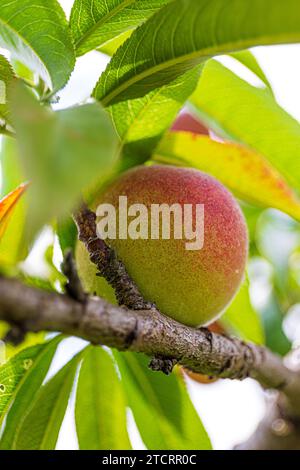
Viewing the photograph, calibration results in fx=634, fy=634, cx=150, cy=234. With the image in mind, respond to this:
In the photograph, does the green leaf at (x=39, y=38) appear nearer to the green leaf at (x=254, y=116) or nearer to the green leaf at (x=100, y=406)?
the green leaf at (x=254, y=116)

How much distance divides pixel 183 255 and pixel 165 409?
0.46m

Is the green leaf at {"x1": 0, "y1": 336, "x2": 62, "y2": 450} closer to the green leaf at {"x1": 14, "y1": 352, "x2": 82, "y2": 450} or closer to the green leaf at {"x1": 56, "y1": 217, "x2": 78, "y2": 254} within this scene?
the green leaf at {"x1": 14, "y1": 352, "x2": 82, "y2": 450}

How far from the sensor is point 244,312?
1522 mm

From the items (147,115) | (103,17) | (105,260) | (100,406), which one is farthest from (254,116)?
(100,406)

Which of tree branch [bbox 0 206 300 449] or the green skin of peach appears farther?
the green skin of peach

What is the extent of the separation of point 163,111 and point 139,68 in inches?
6.6

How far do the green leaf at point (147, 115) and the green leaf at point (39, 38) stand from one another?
13 cm

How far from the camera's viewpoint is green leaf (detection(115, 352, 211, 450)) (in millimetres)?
1261

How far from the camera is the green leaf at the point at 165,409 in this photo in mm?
1261

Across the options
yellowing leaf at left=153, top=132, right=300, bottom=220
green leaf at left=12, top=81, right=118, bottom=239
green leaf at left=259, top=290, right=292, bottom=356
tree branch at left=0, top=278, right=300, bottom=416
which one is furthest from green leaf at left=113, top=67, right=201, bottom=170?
green leaf at left=259, top=290, right=292, bottom=356

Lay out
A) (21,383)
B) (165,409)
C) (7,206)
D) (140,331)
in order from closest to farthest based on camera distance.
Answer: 1. (140,331)
2. (7,206)
3. (21,383)
4. (165,409)

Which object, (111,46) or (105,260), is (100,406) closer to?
(105,260)

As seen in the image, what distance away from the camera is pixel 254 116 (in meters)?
1.28

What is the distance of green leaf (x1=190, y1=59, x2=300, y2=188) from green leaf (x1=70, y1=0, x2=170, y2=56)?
332 millimetres
